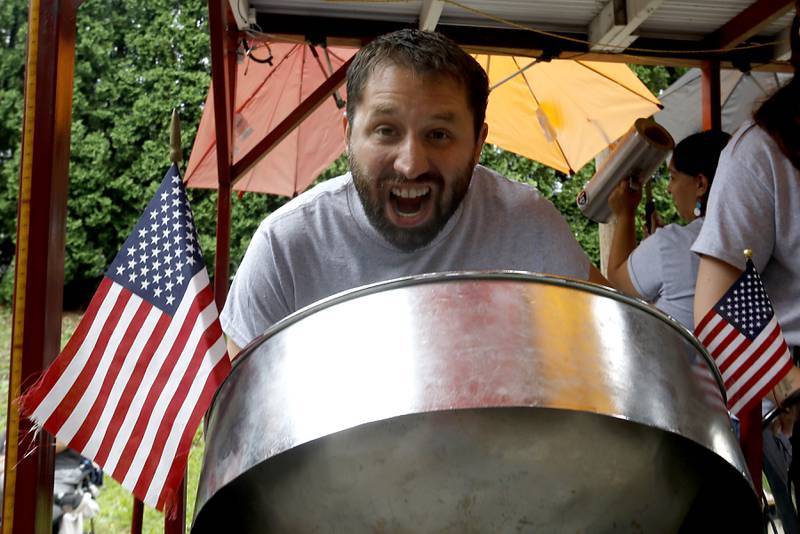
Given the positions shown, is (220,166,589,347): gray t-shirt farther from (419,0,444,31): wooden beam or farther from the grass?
the grass

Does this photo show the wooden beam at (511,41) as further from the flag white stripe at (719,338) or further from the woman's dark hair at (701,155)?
the flag white stripe at (719,338)

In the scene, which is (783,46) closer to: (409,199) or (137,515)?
(409,199)

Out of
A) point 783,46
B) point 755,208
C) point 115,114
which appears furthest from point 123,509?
point 115,114

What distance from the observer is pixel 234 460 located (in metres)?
0.96

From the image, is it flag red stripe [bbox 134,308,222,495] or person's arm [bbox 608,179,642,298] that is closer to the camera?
flag red stripe [bbox 134,308,222,495]

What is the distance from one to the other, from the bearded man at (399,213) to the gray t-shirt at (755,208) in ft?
0.86

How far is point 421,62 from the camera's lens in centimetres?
145

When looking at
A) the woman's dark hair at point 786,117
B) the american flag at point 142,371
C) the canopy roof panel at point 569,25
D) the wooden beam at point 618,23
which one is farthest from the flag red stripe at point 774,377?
the canopy roof panel at point 569,25

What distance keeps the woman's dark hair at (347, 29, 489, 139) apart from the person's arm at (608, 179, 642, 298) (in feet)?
3.51

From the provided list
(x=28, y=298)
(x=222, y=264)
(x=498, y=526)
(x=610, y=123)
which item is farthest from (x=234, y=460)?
(x=610, y=123)

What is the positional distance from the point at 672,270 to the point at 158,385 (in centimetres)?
156

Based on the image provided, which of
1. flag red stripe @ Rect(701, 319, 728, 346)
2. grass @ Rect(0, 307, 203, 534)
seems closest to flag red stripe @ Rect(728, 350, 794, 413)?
flag red stripe @ Rect(701, 319, 728, 346)

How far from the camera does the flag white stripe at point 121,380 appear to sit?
1.19 metres

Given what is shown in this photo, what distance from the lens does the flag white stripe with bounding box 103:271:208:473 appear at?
47.0 inches
